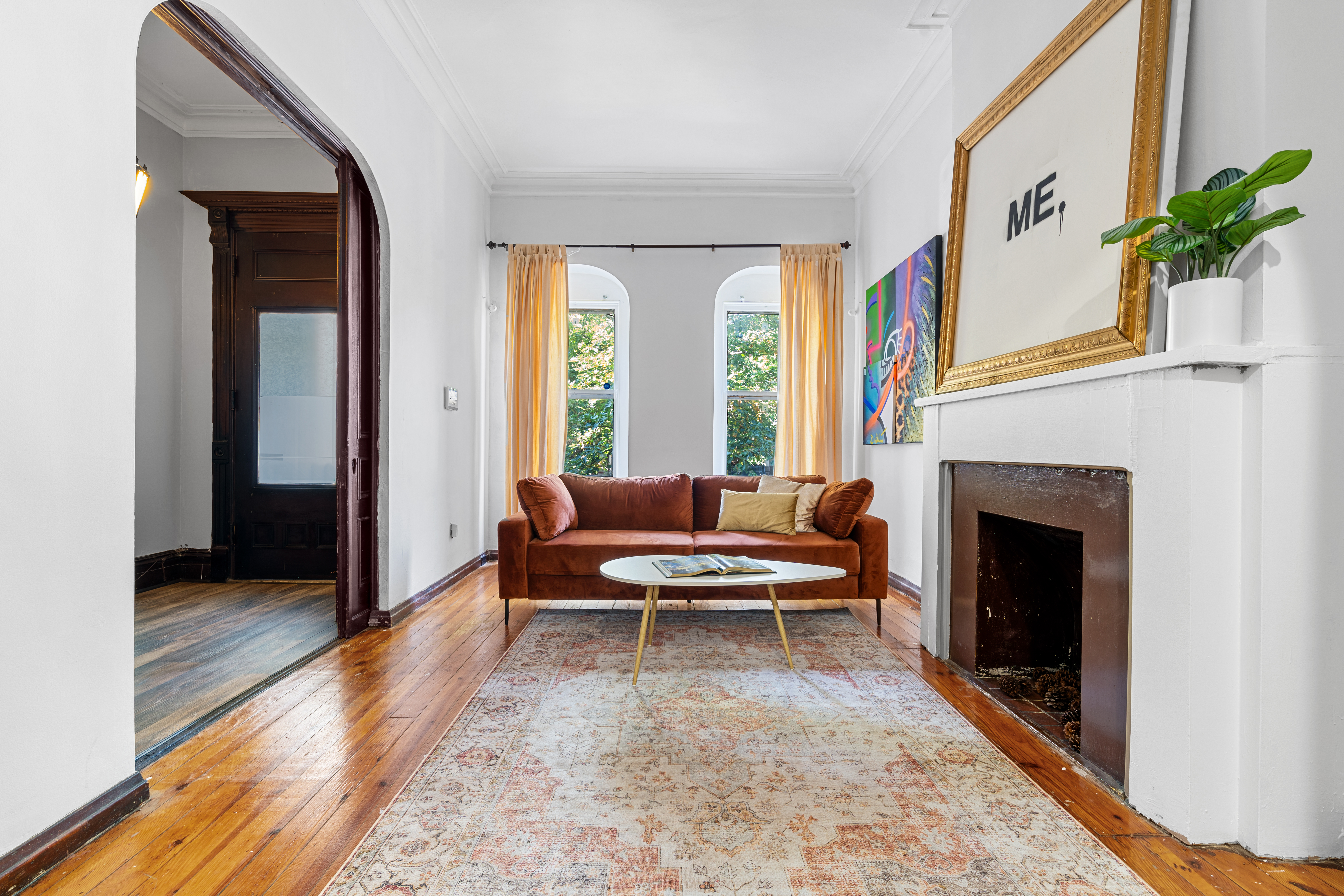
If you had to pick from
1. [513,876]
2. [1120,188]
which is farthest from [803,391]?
[513,876]

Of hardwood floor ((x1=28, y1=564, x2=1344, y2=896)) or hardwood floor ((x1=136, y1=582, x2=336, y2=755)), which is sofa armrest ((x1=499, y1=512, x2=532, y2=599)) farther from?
hardwood floor ((x1=136, y1=582, x2=336, y2=755))

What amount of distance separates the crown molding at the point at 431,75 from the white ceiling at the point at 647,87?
0.01 meters

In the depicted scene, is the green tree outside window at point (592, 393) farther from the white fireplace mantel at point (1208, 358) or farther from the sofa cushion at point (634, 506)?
the white fireplace mantel at point (1208, 358)

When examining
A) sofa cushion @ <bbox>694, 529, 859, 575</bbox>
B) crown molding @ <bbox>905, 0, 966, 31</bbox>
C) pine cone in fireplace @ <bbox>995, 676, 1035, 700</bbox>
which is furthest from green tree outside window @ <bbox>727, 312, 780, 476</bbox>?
pine cone in fireplace @ <bbox>995, 676, 1035, 700</bbox>

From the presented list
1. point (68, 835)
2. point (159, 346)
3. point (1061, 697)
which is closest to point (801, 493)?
point (1061, 697)

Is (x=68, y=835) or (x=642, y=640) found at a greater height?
(x=642, y=640)

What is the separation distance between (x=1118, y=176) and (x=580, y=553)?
2814 millimetres

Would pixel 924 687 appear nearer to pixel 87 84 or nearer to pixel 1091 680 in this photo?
pixel 1091 680

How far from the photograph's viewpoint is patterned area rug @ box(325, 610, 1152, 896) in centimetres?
152

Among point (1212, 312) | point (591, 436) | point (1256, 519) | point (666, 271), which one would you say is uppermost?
point (666, 271)

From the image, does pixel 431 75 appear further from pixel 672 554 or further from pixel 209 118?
pixel 672 554

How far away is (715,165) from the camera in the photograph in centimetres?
532

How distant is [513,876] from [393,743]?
870mm

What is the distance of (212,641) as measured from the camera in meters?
3.32
